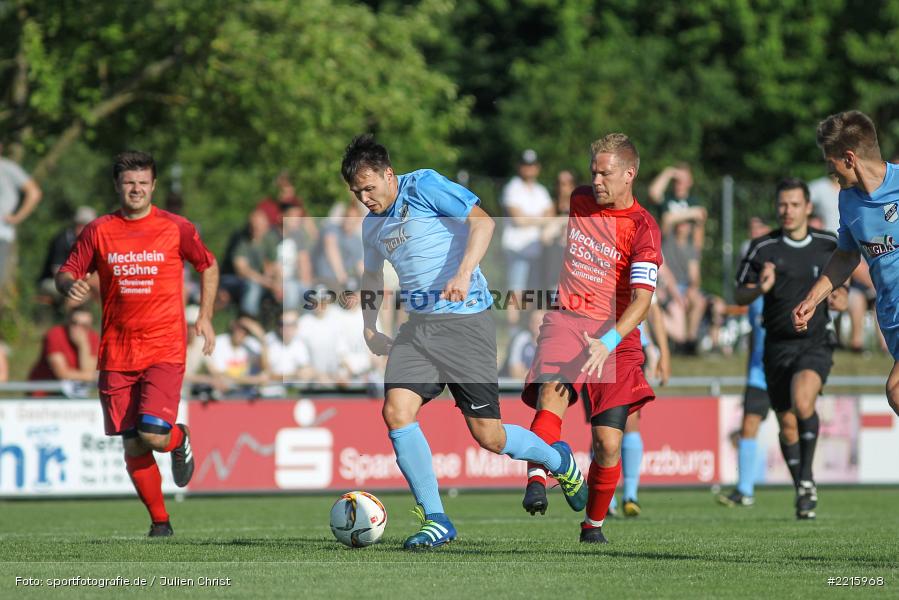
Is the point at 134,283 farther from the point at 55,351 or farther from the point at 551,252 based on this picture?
the point at 551,252

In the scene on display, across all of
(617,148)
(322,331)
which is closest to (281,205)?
(322,331)

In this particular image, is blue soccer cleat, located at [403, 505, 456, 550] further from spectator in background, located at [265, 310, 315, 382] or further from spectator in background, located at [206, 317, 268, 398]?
spectator in background, located at [265, 310, 315, 382]

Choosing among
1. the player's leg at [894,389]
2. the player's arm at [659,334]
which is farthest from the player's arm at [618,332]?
the player's arm at [659,334]

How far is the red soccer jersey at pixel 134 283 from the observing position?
10023 mm

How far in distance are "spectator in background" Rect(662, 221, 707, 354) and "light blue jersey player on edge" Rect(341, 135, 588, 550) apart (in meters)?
11.2

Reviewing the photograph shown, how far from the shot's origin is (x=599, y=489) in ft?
30.8

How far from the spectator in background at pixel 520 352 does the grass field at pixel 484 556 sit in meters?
4.59

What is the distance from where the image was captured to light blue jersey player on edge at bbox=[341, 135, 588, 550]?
877 cm

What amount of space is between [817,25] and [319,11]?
1920cm

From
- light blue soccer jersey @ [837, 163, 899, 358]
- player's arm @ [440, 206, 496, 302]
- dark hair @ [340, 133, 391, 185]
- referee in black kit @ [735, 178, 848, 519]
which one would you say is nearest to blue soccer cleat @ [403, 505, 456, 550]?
player's arm @ [440, 206, 496, 302]

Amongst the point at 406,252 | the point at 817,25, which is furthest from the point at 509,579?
the point at 817,25

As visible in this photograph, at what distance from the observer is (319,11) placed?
24.9m

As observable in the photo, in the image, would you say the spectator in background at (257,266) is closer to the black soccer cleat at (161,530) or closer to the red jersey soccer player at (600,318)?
the black soccer cleat at (161,530)

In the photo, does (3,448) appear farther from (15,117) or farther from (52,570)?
(15,117)
